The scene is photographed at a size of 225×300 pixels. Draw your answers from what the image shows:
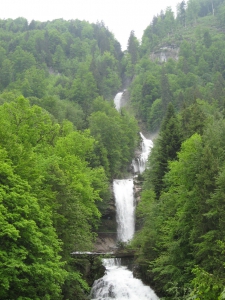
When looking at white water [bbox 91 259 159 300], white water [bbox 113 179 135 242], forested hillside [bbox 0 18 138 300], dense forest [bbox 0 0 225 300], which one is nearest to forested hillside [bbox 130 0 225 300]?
dense forest [bbox 0 0 225 300]

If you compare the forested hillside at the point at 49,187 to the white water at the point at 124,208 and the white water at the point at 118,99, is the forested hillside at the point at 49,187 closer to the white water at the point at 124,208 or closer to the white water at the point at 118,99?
the white water at the point at 124,208

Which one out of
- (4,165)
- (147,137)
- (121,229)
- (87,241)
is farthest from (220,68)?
(4,165)

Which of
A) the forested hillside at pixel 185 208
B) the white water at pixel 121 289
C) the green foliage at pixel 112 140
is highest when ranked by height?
the green foliage at pixel 112 140

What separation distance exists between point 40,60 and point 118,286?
103 m

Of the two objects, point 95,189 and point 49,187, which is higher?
point 95,189

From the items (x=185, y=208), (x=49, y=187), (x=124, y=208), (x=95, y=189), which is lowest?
(x=185, y=208)

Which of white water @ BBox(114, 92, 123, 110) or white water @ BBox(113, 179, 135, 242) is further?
white water @ BBox(114, 92, 123, 110)

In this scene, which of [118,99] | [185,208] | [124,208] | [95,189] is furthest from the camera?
[118,99]

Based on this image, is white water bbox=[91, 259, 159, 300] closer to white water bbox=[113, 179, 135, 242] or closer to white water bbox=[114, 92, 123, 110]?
white water bbox=[113, 179, 135, 242]

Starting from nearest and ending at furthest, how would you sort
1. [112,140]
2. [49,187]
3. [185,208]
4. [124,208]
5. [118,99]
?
1. [49,187]
2. [185,208]
3. [124,208]
4. [112,140]
5. [118,99]

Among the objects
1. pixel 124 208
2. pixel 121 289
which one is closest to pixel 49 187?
pixel 121 289

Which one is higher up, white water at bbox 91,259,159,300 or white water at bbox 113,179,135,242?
white water at bbox 113,179,135,242

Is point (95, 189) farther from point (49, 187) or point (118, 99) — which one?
point (118, 99)

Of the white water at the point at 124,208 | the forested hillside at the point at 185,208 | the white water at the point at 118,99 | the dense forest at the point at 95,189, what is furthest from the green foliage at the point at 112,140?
the white water at the point at 118,99
